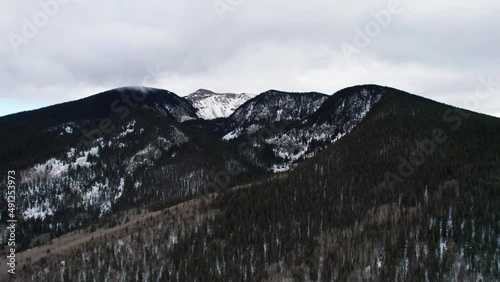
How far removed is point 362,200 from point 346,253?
118 ft

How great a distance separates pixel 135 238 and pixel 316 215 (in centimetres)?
7196

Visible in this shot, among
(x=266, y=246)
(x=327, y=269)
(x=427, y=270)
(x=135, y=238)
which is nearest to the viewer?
(x=427, y=270)

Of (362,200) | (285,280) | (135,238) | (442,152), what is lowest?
(285,280)

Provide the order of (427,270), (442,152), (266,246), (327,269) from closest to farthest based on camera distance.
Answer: (427,270)
(327,269)
(266,246)
(442,152)

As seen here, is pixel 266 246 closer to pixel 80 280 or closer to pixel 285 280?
pixel 285 280

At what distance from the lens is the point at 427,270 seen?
417 ft

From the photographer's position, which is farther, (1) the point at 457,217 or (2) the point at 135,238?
(2) the point at 135,238

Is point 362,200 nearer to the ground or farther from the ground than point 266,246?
farther from the ground

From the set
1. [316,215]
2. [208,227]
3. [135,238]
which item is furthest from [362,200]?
[135,238]

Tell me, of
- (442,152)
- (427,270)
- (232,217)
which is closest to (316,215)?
(232,217)

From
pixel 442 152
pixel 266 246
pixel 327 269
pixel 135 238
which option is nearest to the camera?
pixel 327 269

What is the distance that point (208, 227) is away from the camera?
167875 mm

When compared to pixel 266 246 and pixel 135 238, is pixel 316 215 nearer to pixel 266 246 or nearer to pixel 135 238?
pixel 266 246

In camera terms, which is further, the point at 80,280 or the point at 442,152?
the point at 442,152
